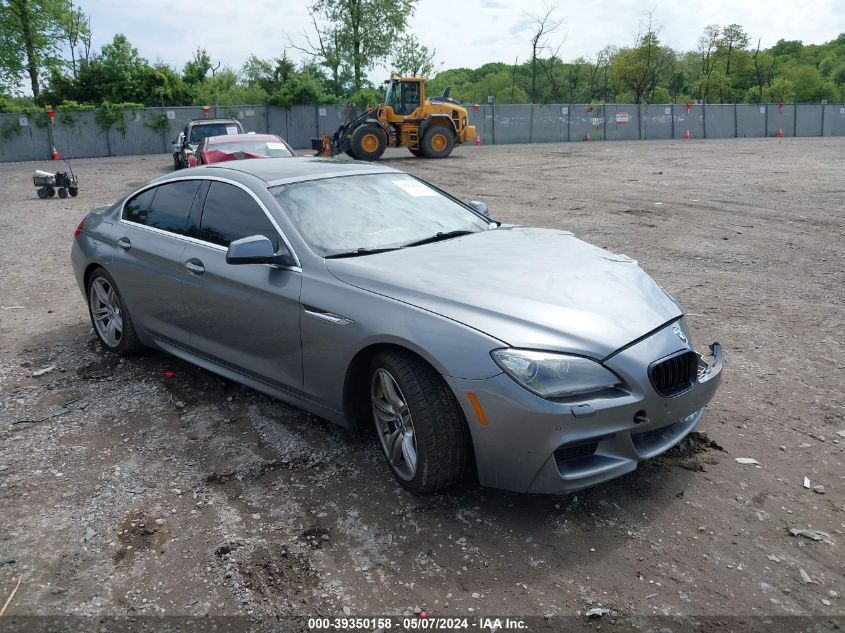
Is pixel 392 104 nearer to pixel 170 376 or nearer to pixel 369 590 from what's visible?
pixel 170 376

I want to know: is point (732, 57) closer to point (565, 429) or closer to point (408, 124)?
point (408, 124)

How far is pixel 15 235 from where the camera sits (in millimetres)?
11969

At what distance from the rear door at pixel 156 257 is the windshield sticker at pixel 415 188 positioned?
136 centimetres

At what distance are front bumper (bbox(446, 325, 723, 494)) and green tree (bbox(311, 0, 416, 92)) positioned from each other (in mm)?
54260

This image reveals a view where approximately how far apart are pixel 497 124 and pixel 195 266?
36522 mm

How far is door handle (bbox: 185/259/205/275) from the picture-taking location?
15.0ft

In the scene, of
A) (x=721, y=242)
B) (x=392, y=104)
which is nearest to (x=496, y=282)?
(x=721, y=242)

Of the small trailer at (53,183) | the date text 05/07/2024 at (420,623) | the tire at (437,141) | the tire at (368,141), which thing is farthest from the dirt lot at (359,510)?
the tire at (437,141)

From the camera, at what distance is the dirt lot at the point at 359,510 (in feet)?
9.43

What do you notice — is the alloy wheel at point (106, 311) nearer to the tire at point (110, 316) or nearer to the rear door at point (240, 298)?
the tire at point (110, 316)

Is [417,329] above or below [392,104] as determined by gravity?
below

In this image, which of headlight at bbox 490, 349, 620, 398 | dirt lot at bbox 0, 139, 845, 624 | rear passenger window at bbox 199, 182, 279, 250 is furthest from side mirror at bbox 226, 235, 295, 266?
headlight at bbox 490, 349, 620, 398

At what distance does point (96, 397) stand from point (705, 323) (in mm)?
4754

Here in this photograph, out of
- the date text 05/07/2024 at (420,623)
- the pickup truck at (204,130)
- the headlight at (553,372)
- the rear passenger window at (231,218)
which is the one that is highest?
the pickup truck at (204,130)
